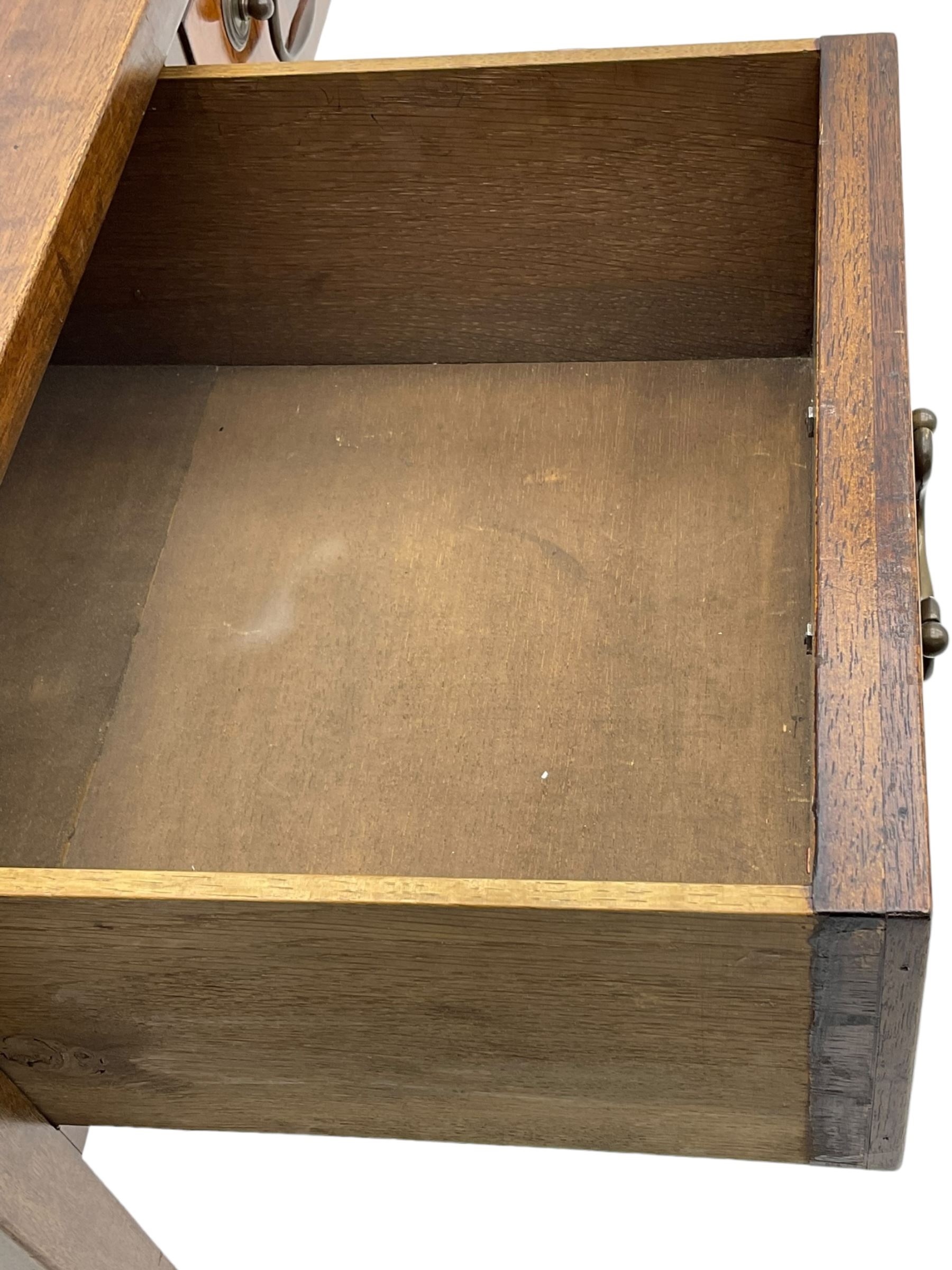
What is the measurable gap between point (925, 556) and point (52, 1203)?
0.63m

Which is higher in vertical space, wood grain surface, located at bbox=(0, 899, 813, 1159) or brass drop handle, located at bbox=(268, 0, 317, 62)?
brass drop handle, located at bbox=(268, 0, 317, 62)

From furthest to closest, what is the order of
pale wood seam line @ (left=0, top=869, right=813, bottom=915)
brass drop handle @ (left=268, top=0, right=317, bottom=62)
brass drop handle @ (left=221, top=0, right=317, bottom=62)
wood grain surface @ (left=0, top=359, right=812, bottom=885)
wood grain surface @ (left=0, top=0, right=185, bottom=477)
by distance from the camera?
brass drop handle @ (left=268, top=0, right=317, bottom=62) → brass drop handle @ (left=221, top=0, right=317, bottom=62) → wood grain surface @ (left=0, top=359, right=812, bottom=885) → wood grain surface @ (left=0, top=0, right=185, bottom=477) → pale wood seam line @ (left=0, top=869, right=813, bottom=915)

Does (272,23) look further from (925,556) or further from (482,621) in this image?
(925,556)

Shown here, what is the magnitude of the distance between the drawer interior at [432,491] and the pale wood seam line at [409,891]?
0.25 metres

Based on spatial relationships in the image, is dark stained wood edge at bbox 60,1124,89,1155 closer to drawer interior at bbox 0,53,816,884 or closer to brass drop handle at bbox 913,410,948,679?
drawer interior at bbox 0,53,816,884

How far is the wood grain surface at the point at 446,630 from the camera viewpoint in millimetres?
958

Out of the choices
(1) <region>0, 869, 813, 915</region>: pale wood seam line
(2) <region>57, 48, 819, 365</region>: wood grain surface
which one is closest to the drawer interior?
(2) <region>57, 48, 819, 365</region>: wood grain surface

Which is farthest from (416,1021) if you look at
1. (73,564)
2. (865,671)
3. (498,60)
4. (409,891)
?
(498,60)

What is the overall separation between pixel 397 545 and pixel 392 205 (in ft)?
0.78

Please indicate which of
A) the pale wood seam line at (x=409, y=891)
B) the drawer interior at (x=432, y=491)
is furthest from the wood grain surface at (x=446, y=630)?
the pale wood seam line at (x=409, y=891)

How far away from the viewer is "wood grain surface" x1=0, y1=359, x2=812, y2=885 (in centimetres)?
96

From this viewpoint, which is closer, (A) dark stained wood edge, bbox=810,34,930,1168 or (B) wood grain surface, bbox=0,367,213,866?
(A) dark stained wood edge, bbox=810,34,930,1168

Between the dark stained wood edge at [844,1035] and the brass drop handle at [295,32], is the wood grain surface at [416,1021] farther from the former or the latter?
the brass drop handle at [295,32]

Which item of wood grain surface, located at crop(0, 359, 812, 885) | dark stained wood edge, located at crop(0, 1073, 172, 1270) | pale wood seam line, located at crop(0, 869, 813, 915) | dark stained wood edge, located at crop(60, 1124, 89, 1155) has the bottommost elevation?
dark stained wood edge, located at crop(60, 1124, 89, 1155)
